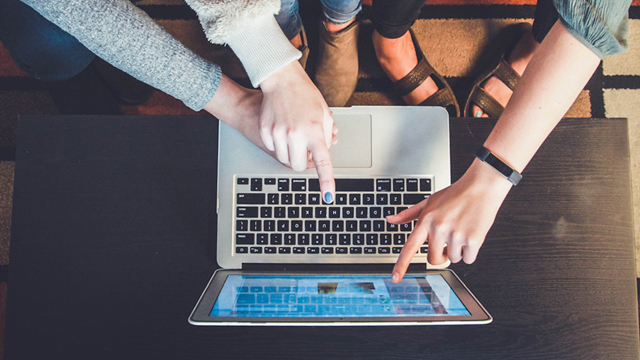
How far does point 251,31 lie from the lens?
0.52 m

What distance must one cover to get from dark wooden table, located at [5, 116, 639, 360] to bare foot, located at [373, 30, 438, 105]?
0.42m

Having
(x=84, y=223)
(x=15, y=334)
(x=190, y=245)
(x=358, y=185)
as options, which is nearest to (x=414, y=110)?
(x=358, y=185)

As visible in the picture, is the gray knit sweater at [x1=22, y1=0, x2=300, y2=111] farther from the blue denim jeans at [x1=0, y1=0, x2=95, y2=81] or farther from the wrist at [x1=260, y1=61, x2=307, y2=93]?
the blue denim jeans at [x1=0, y1=0, x2=95, y2=81]

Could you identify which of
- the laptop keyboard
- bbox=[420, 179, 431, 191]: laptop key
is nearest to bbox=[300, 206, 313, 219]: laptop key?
the laptop keyboard

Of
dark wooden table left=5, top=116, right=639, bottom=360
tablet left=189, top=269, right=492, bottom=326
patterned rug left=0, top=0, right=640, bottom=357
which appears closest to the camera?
tablet left=189, top=269, right=492, bottom=326

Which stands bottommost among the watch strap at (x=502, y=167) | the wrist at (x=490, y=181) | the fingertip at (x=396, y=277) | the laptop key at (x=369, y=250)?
the laptop key at (x=369, y=250)

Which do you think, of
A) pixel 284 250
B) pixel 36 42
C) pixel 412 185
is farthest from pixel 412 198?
pixel 36 42

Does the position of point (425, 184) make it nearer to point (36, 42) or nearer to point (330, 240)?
point (330, 240)

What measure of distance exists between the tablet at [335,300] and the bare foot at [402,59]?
0.61 m

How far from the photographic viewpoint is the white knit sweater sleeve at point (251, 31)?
0.50m

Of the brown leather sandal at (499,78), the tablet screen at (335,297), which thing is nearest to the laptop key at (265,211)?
the tablet screen at (335,297)

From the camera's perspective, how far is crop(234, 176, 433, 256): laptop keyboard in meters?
0.59

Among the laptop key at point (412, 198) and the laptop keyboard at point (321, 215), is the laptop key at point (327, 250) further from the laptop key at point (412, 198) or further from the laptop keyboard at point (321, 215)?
the laptop key at point (412, 198)

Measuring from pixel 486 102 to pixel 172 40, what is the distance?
0.86 metres
